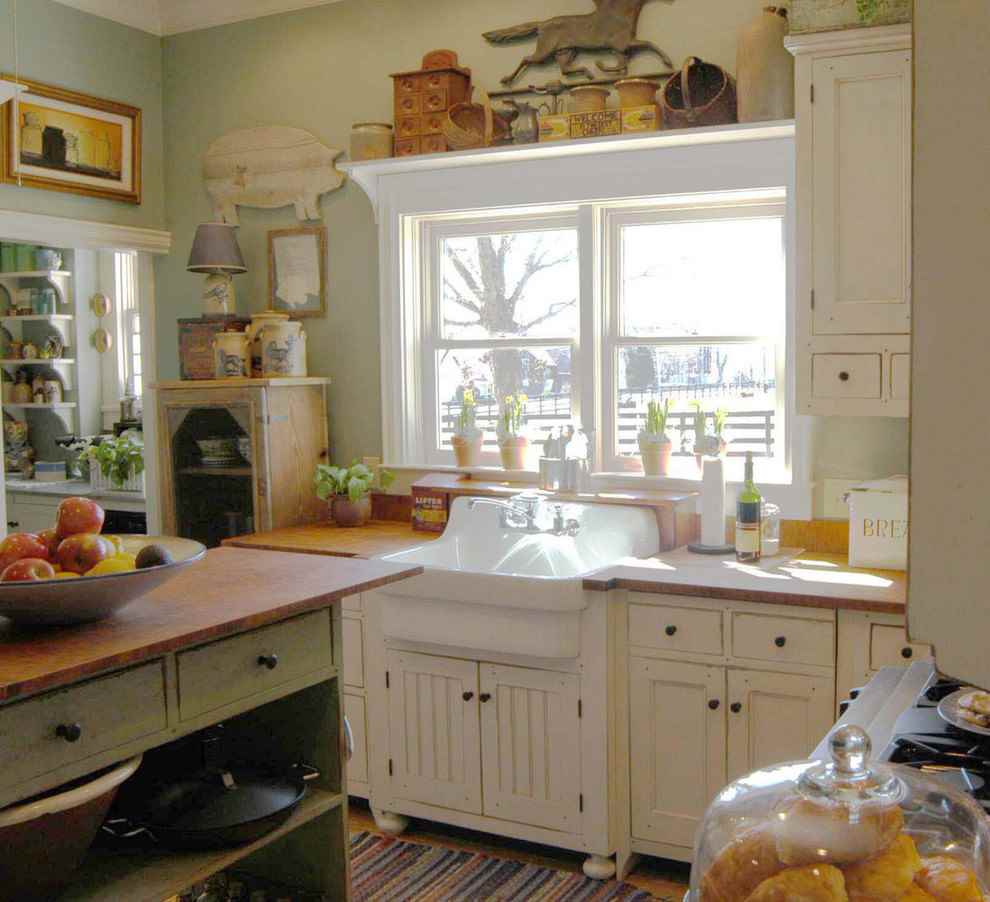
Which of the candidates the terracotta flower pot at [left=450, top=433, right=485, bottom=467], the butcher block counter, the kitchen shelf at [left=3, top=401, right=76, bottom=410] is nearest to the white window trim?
the terracotta flower pot at [left=450, top=433, right=485, bottom=467]

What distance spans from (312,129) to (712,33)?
5.25ft

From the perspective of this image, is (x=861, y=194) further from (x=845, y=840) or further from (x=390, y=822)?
(x=845, y=840)

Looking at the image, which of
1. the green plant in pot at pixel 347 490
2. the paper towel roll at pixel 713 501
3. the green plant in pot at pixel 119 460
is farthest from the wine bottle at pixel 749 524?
the green plant in pot at pixel 119 460

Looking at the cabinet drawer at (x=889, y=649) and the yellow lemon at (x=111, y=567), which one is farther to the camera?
the cabinet drawer at (x=889, y=649)

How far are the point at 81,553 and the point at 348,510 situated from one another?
2.23 m

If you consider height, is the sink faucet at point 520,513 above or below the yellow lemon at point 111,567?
below

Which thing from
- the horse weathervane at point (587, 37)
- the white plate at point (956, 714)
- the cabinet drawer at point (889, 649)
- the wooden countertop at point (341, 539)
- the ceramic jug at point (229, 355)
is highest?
the horse weathervane at point (587, 37)

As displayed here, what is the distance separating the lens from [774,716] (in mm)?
3029

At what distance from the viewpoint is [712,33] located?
362 centimetres

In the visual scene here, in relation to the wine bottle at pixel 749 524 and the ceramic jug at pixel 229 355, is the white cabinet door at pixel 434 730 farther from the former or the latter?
the ceramic jug at pixel 229 355

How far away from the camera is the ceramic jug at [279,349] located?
14.0 feet

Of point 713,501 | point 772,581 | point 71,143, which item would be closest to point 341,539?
point 713,501

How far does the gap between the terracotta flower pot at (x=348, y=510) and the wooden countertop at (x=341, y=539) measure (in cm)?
3

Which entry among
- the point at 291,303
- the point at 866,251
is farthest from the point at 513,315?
the point at 866,251
